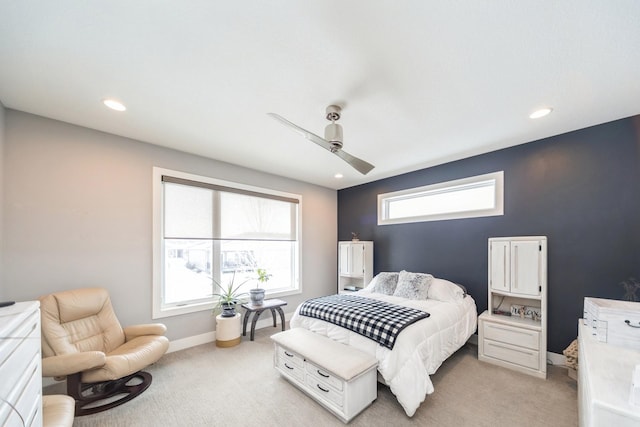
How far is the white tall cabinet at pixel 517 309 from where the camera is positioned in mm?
2744

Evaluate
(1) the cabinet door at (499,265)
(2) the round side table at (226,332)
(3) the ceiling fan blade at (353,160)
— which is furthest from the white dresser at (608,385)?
(2) the round side table at (226,332)

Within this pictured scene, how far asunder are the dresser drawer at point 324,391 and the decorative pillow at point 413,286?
179 centimetres

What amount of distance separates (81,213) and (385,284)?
13.1 ft

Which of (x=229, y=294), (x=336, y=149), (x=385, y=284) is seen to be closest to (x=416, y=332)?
(x=385, y=284)

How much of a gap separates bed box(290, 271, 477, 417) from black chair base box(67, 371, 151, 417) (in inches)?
65.6

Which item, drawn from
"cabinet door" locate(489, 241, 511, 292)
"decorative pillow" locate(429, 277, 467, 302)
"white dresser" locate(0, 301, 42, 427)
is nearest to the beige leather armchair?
"white dresser" locate(0, 301, 42, 427)

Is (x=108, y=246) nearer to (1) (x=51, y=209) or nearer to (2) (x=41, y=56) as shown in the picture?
(1) (x=51, y=209)

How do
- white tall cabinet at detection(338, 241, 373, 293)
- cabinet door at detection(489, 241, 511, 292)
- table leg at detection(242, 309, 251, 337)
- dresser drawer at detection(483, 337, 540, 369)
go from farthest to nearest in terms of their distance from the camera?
white tall cabinet at detection(338, 241, 373, 293) < table leg at detection(242, 309, 251, 337) < cabinet door at detection(489, 241, 511, 292) < dresser drawer at detection(483, 337, 540, 369)

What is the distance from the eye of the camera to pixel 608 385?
1252 mm

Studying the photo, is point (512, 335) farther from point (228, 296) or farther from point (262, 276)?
point (228, 296)

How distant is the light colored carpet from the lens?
205 cm

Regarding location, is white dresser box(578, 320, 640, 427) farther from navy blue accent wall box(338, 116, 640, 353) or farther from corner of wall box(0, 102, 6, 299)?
corner of wall box(0, 102, 6, 299)

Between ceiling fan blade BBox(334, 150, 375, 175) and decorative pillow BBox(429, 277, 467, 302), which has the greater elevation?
ceiling fan blade BBox(334, 150, 375, 175)

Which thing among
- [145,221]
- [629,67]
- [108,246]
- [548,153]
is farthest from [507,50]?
[108,246]
